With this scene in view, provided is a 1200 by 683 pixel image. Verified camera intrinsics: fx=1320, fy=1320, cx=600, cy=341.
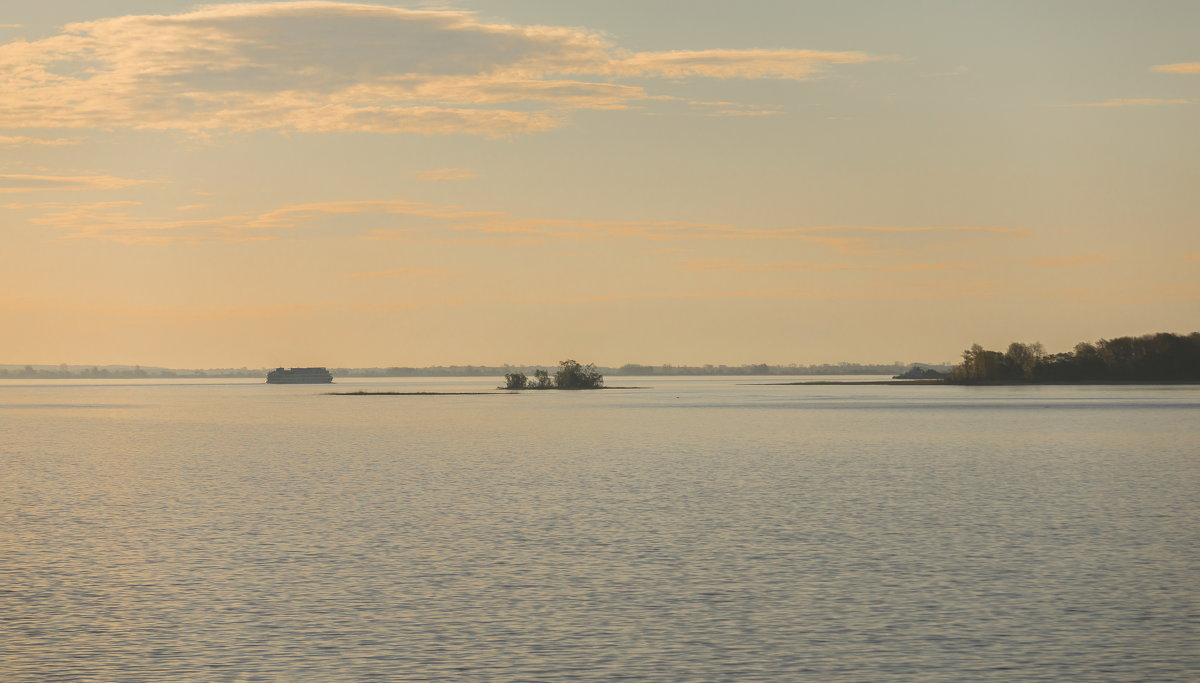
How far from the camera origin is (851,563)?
33969mm

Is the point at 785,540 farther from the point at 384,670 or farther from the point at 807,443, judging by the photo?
the point at 807,443

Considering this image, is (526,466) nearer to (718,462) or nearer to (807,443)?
(718,462)

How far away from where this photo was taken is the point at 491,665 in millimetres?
22406

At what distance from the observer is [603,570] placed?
107 ft

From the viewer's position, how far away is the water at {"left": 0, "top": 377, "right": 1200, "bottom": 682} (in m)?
22.9

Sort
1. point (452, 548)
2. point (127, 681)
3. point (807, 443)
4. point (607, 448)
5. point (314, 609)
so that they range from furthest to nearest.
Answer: point (807, 443)
point (607, 448)
point (452, 548)
point (314, 609)
point (127, 681)

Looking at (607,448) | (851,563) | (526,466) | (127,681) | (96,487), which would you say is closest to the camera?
(127,681)

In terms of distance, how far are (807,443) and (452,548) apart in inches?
2409

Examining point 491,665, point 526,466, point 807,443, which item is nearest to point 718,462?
point 526,466

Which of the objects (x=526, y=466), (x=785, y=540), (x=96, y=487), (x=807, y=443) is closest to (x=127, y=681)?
(x=785, y=540)

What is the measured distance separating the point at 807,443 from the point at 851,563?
61.9 m

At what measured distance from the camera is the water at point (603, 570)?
22906mm

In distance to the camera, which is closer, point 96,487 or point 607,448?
point 96,487

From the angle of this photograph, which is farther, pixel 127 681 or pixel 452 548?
pixel 452 548
